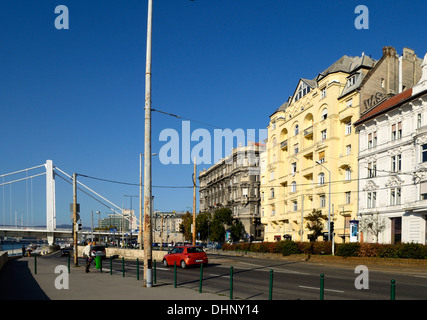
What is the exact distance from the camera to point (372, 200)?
42188 millimetres

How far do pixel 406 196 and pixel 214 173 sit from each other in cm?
7477

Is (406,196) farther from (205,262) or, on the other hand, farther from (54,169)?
(54,169)

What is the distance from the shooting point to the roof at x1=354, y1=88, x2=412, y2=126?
39312mm

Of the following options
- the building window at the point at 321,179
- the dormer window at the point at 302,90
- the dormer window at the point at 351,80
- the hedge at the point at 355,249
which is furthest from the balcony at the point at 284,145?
the hedge at the point at 355,249

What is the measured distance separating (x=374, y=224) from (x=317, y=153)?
13.9 meters

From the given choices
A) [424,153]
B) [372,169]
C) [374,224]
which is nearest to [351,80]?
[372,169]

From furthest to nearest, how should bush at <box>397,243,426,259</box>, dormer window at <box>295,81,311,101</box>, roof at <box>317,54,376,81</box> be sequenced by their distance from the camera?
dormer window at <box>295,81,311,101</box>
roof at <box>317,54,376,81</box>
bush at <box>397,243,426,259</box>

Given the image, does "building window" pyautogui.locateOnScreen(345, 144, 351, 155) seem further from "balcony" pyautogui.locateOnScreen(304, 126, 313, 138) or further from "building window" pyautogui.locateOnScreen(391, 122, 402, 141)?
"building window" pyautogui.locateOnScreen(391, 122, 402, 141)

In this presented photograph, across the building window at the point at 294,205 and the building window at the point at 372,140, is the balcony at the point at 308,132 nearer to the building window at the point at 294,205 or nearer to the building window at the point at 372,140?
the building window at the point at 294,205

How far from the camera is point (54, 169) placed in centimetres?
9381

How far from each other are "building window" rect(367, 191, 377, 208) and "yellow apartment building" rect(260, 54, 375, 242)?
2132 millimetres

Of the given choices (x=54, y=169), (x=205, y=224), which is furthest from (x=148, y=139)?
(x=54, y=169)

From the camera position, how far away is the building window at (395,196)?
1517 inches

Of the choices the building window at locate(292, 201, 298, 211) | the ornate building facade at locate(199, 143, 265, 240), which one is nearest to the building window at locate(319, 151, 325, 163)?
the building window at locate(292, 201, 298, 211)
